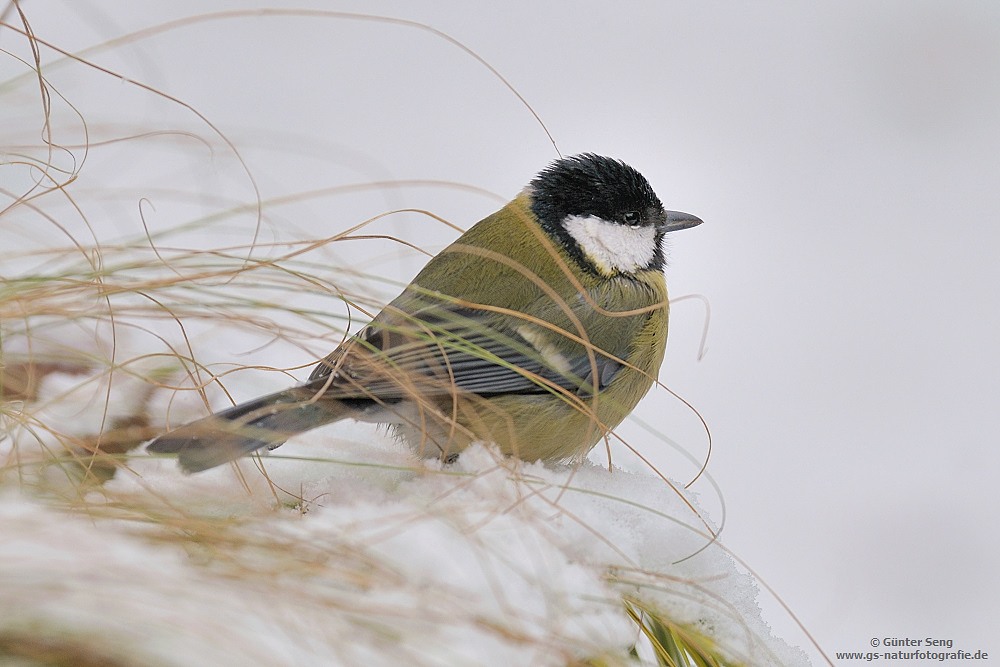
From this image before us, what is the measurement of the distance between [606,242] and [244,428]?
2.00 feet

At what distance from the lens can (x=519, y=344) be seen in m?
0.97

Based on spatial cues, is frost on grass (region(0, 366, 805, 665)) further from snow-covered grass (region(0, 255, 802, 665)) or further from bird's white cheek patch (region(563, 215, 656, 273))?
bird's white cheek patch (region(563, 215, 656, 273))

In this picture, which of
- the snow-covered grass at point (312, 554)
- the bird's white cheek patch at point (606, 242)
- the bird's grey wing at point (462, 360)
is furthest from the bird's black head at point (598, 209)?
the snow-covered grass at point (312, 554)

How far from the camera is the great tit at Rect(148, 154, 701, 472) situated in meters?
0.72

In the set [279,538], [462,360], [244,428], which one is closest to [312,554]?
[279,538]

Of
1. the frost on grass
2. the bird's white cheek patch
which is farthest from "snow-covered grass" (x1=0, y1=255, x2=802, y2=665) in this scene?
the bird's white cheek patch

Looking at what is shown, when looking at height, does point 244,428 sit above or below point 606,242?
below

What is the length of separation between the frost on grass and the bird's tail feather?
0.02 metres

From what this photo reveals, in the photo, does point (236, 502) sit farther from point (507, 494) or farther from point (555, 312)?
point (555, 312)

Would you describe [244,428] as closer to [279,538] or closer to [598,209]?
[279,538]

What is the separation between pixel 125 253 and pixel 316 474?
9.1 inches

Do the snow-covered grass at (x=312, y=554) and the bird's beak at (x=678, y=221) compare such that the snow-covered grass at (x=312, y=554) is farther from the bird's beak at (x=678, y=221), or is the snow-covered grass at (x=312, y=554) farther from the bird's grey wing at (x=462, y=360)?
the bird's beak at (x=678, y=221)

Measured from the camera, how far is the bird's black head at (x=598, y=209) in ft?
3.85

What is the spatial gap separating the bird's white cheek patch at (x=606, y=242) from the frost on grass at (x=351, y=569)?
1.46 ft
